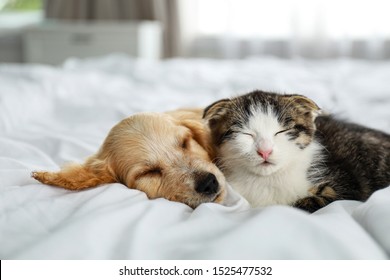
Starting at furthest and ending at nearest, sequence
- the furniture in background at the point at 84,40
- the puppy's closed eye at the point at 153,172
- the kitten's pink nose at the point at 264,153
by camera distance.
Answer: the furniture in background at the point at 84,40
the puppy's closed eye at the point at 153,172
the kitten's pink nose at the point at 264,153

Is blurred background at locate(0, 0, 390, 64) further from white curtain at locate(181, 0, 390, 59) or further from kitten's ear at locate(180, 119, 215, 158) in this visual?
kitten's ear at locate(180, 119, 215, 158)

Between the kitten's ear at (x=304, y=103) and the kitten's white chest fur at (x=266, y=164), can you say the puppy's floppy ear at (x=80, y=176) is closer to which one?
the kitten's white chest fur at (x=266, y=164)

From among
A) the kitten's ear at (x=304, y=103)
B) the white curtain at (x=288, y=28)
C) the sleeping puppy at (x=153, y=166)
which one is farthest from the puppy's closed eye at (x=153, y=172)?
the white curtain at (x=288, y=28)

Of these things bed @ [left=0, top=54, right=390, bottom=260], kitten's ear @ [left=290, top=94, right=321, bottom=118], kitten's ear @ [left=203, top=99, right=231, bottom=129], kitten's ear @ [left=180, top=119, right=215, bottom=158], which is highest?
kitten's ear @ [left=290, top=94, right=321, bottom=118]

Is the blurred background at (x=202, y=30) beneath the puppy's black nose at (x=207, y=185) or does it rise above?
above

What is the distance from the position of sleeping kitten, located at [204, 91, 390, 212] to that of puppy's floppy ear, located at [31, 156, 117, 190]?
333 mm

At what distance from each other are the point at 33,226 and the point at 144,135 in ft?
1.40

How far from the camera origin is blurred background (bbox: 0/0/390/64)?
5.20m

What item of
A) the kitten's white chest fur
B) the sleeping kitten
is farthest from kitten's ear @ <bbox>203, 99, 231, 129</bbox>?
the kitten's white chest fur

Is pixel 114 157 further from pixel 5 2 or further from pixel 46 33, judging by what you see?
pixel 5 2

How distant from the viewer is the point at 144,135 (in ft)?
4.47

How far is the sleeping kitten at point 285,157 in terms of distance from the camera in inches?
50.1

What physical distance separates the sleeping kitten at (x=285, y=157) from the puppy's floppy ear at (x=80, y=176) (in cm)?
33

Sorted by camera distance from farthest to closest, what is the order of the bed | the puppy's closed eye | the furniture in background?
1. the furniture in background
2. the puppy's closed eye
3. the bed
